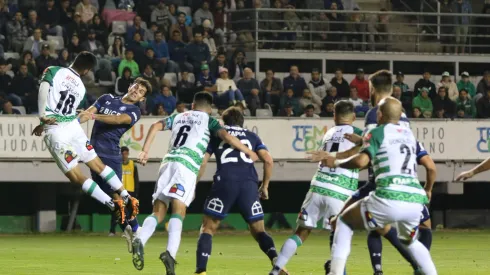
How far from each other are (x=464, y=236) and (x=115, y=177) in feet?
37.2

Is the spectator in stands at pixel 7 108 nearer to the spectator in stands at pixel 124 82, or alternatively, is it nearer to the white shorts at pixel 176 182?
the spectator in stands at pixel 124 82

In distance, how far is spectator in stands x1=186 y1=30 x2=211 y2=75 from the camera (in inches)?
1110

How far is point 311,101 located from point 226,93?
2312mm

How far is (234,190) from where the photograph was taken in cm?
1280

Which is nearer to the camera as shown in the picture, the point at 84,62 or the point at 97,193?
the point at 97,193

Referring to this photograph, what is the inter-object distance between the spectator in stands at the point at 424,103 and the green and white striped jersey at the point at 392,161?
694 inches

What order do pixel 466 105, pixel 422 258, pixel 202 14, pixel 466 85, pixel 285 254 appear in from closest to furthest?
pixel 422 258, pixel 285 254, pixel 466 105, pixel 466 85, pixel 202 14

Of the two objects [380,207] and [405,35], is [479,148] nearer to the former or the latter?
[405,35]

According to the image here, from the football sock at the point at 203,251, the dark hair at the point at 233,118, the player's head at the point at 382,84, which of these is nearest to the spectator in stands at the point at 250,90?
the dark hair at the point at 233,118

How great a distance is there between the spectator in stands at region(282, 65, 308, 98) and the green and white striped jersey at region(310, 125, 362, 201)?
15076 millimetres

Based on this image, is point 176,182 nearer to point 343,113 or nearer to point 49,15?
point 343,113

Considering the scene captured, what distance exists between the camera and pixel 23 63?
2572cm

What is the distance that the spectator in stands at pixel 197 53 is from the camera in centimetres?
2819

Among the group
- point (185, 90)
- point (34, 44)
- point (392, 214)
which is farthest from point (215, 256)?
point (34, 44)
